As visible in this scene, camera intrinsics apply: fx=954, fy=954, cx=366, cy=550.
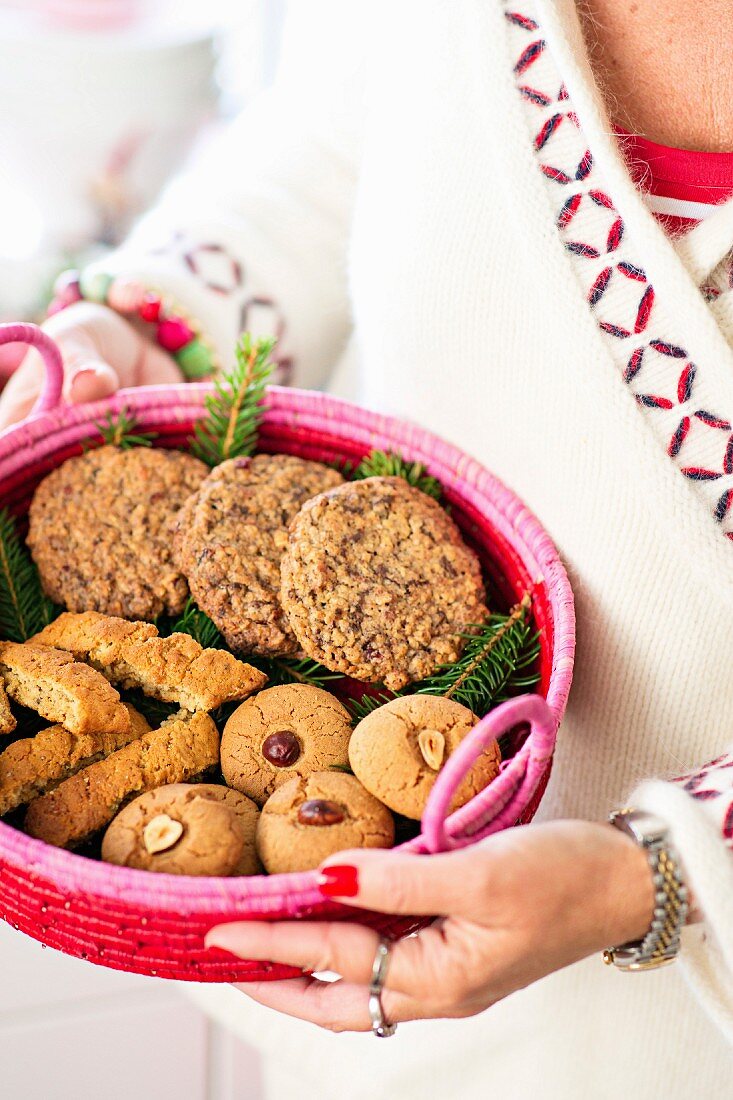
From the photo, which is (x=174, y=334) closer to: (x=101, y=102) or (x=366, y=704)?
(x=366, y=704)

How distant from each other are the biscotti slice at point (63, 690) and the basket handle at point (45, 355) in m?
0.23

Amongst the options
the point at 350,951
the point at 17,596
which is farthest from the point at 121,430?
the point at 350,951

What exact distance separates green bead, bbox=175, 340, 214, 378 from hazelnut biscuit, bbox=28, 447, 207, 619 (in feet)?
0.51

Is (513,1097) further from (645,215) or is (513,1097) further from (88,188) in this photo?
(88,188)

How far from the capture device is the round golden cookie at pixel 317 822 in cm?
58

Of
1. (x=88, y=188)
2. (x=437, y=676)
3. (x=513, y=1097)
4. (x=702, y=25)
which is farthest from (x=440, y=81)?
(x=88, y=188)

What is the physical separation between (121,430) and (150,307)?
15cm

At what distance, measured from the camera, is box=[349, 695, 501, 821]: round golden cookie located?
613 millimetres

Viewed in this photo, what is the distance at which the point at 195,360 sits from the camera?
95cm

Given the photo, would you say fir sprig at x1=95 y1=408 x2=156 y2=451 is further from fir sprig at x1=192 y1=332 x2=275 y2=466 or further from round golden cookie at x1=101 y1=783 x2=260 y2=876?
round golden cookie at x1=101 y1=783 x2=260 y2=876

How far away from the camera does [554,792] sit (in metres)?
0.82

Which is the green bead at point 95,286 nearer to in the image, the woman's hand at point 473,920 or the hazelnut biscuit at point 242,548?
Answer: the hazelnut biscuit at point 242,548

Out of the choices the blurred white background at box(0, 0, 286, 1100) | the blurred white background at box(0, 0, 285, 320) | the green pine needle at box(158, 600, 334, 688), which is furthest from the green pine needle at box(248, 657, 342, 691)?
the blurred white background at box(0, 0, 285, 320)

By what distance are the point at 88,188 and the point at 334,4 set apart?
118cm
